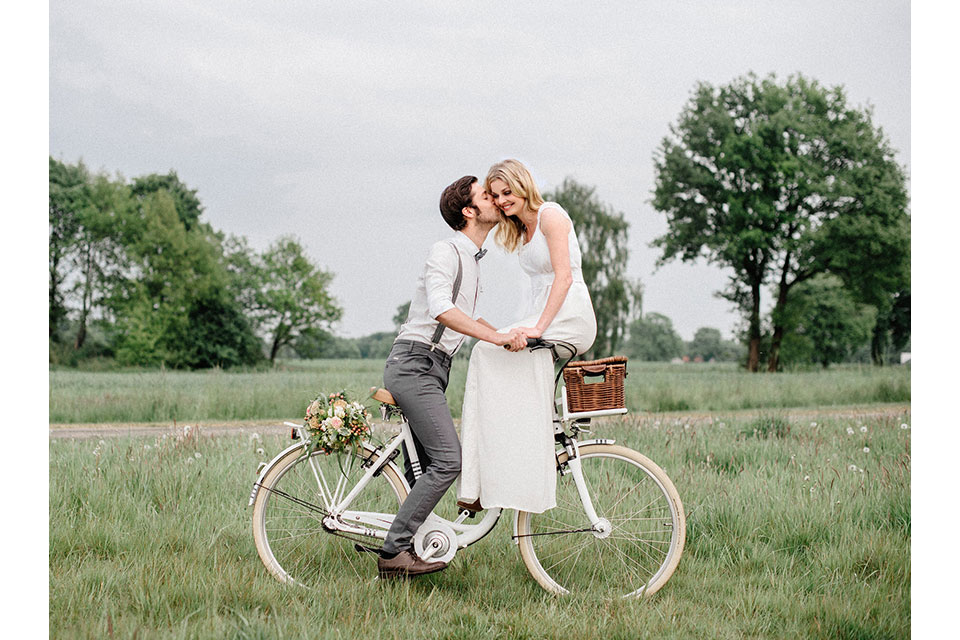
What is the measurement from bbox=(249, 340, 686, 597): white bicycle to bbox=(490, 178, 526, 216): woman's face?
1.75 feet

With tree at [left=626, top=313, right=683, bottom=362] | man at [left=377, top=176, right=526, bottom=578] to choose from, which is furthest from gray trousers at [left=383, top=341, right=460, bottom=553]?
tree at [left=626, top=313, right=683, bottom=362]

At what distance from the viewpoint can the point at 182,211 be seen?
93.1 ft

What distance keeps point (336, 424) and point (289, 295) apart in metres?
26.1

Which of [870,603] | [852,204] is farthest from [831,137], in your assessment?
[870,603]

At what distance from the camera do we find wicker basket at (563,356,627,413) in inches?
118

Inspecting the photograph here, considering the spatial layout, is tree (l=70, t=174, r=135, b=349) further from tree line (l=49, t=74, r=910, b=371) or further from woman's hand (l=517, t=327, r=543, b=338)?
woman's hand (l=517, t=327, r=543, b=338)

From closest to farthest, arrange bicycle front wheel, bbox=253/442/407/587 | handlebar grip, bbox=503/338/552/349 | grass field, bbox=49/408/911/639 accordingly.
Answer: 1. grass field, bbox=49/408/911/639
2. handlebar grip, bbox=503/338/552/349
3. bicycle front wheel, bbox=253/442/407/587

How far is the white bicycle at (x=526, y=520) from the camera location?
10.1 feet

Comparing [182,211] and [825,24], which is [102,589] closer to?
[825,24]

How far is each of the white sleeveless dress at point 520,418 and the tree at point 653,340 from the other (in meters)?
20.7

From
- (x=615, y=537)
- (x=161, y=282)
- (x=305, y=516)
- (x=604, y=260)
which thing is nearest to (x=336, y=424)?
(x=305, y=516)

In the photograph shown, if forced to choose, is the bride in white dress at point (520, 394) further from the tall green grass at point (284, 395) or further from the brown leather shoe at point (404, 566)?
the tall green grass at point (284, 395)

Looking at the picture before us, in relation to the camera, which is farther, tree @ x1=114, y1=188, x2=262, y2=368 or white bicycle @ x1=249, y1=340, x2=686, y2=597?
tree @ x1=114, y1=188, x2=262, y2=368
